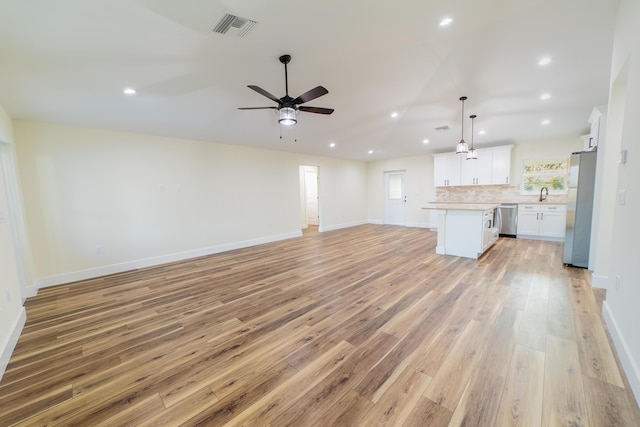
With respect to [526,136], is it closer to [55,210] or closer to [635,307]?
[635,307]

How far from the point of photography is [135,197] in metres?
4.59

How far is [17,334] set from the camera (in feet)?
7.94

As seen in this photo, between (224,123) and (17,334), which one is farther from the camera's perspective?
(224,123)

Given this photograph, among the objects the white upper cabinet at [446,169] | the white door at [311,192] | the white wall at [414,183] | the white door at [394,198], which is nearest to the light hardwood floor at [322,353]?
the white upper cabinet at [446,169]

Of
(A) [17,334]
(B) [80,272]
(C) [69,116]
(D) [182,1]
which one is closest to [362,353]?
(D) [182,1]

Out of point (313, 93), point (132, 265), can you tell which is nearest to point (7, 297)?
point (132, 265)

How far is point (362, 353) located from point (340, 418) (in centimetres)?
64

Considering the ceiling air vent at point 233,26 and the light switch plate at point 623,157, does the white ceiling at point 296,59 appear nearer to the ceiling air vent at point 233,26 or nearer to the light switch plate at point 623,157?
the ceiling air vent at point 233,26

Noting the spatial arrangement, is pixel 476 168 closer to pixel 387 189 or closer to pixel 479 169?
pixel 479 169

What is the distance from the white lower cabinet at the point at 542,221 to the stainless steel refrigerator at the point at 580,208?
2309 mm

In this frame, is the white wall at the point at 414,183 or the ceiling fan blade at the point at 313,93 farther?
the white wall at the point at 414,183

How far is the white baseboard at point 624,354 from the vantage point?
154 centimetres

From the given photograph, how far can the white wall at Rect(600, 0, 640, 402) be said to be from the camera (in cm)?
166

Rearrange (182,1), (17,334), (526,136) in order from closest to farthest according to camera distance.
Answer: (182,1)
(17,334)
(526,136)
